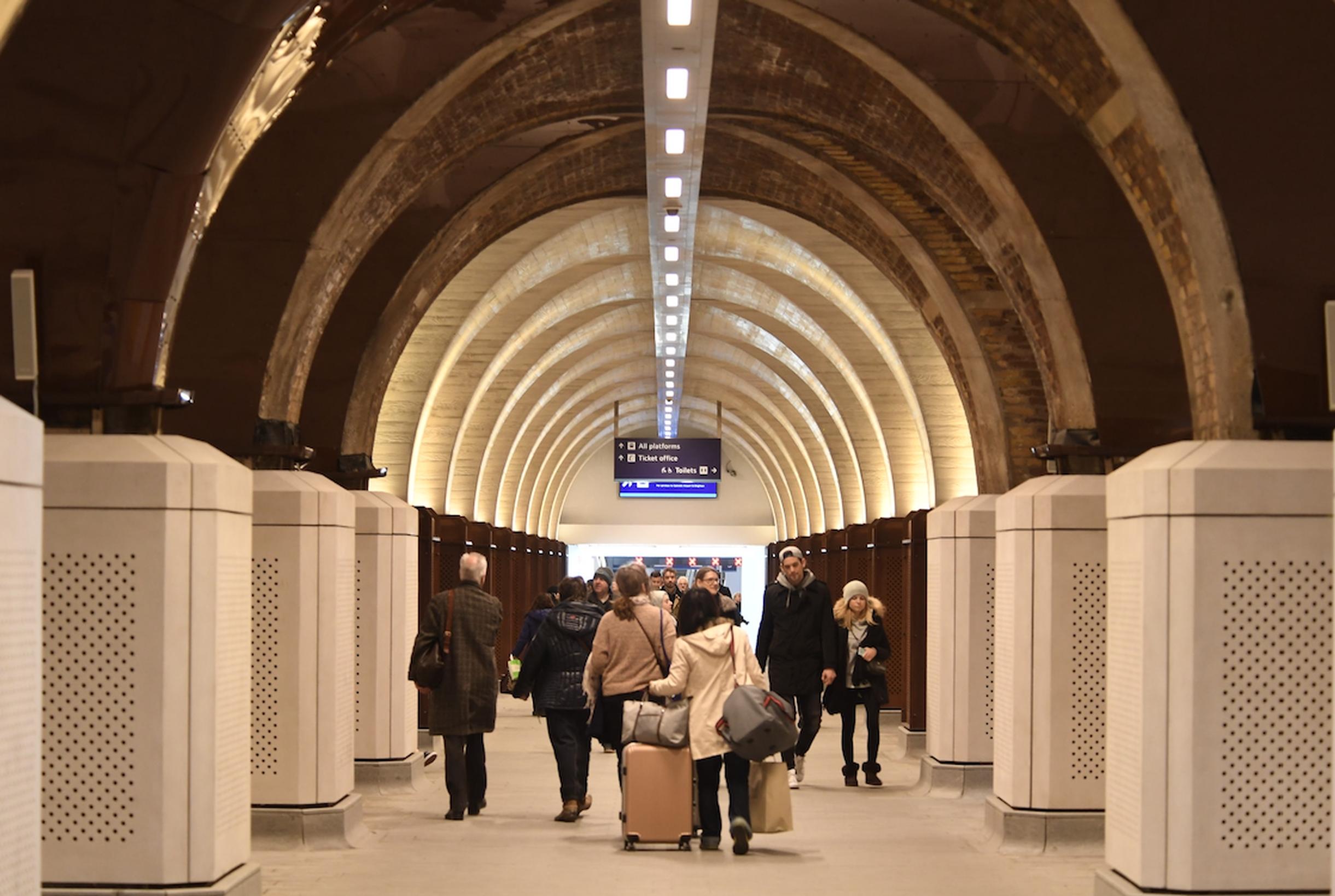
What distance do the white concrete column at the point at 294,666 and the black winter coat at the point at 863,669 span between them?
4.50 metres

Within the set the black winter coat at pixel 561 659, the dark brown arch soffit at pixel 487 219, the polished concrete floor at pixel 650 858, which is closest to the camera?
the polished concrete floor at pixel 650 858

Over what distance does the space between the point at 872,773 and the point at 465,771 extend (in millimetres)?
3929

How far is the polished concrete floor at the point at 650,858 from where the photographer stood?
8859 millimetres

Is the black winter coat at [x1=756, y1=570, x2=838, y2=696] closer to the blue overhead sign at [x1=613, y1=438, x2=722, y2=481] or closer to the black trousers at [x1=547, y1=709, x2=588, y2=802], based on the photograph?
the black trousers at [x1=547, y1=709, x2=588, y2=802]

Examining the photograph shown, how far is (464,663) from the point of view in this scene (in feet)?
36.1

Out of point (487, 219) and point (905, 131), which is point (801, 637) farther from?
point (487, 219)

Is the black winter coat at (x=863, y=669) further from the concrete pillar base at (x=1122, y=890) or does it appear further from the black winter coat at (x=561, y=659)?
the concrete pillar base at (x=1122, y=890)

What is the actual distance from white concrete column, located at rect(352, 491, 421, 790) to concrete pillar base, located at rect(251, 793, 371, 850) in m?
2.73

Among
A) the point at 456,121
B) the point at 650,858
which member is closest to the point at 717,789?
the point at 650,858

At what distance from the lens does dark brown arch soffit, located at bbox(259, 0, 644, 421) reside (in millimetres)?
10961

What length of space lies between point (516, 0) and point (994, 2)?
3.35 meters

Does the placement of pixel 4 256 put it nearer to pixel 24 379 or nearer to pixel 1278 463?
pixel 24 379

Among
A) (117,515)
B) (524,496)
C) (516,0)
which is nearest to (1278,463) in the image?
(117,515)

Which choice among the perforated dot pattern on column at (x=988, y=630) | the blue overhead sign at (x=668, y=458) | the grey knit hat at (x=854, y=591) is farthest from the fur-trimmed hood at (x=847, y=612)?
the blue overhead sign at (x=668, y=458)
